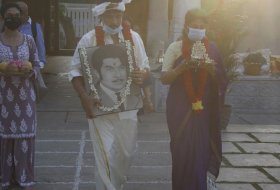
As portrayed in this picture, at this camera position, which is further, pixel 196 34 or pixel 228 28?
pixel 228 28

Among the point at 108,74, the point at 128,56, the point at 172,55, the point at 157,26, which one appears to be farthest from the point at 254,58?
the point at 108,74

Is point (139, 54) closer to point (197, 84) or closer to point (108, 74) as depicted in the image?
point (108, 74)

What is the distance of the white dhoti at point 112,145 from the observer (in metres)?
4.56

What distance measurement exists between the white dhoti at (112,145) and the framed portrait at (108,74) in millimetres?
125

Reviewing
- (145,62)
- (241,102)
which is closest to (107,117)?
(145,62)

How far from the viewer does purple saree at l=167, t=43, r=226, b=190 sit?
4.59 metres

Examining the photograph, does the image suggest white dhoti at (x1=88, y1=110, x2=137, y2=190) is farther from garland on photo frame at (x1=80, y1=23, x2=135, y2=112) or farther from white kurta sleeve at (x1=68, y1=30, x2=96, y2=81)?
white kurta sleeve at (x1=68, y1=30, x2=96, y2=81)

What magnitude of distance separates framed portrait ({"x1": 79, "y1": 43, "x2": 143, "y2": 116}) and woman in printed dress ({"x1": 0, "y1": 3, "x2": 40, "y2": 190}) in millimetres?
781

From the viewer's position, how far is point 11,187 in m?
5.19

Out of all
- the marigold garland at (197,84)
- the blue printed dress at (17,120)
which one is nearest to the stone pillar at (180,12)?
the blue printed dress at (17,120)

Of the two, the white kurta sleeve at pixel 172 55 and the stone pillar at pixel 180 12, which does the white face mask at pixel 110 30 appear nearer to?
the white kurta sleeve at pixel 172 55

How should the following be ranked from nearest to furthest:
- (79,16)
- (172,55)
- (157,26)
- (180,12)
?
(172,55), (180,12), (157,26), (79,16)

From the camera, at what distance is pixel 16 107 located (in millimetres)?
5059

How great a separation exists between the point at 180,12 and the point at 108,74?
587 centimetres
